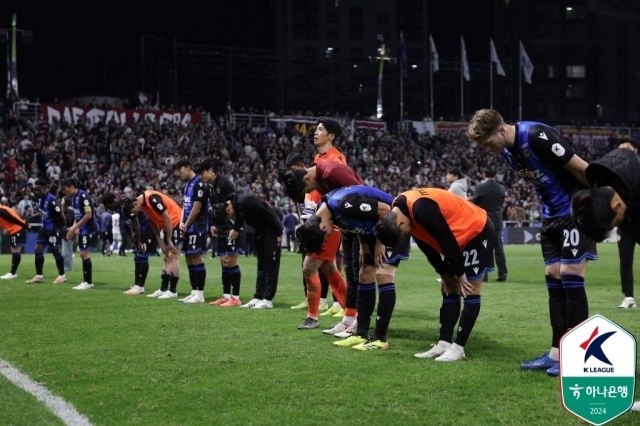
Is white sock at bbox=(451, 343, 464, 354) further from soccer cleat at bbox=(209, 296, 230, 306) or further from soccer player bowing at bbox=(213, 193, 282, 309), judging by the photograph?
soccer cleat at bbox=(209, 296, 230, 306)

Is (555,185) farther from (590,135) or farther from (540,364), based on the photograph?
(590,135)

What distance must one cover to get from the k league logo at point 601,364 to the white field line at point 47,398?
9.30ft

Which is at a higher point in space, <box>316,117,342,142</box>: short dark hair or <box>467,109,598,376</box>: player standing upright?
<box>316,117,342,142</box>: short dark hair

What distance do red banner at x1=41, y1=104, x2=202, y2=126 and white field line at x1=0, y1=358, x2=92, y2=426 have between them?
34256 mm

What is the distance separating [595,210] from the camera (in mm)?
3840

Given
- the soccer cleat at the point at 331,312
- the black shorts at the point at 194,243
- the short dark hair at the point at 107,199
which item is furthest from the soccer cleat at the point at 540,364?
the short dark hair at the point at 107,199

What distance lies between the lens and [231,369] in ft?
20.9

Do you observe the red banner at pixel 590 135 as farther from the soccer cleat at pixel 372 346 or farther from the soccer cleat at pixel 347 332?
the soccer cleat at pixel 372 346

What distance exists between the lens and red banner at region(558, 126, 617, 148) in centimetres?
6022

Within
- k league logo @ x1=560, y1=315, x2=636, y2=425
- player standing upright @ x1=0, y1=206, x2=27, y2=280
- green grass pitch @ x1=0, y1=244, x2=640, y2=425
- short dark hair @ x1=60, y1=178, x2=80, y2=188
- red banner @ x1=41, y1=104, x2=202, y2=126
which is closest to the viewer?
k league logo @ x1=560, y1=315, x2=636, y2=425

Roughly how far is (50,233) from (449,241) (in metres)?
12.3

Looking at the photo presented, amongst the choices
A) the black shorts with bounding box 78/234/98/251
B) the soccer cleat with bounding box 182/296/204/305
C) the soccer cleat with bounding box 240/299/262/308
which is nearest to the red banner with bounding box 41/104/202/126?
the black shorts with bounding box 78/234/98/251

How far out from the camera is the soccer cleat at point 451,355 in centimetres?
670

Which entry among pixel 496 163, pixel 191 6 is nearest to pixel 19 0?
pixel 191 6
